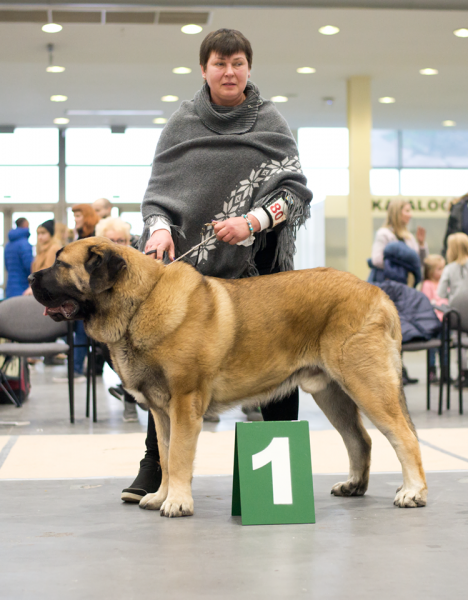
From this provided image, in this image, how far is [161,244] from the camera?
2996 millimetres

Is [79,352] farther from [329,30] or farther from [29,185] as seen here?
[29,185]

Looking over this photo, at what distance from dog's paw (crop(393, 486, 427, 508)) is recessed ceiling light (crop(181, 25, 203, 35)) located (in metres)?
7.74

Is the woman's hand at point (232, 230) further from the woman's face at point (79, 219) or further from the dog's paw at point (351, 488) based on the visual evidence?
the woman's face at point (79, 219)

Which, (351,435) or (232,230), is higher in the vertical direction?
(232,230)

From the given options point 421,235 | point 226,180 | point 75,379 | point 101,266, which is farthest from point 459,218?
point 101,266

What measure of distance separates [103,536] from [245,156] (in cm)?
168

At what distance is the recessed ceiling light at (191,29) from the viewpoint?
365 inches

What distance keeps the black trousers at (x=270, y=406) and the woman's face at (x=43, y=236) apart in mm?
6359

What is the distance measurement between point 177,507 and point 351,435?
2.68 ft

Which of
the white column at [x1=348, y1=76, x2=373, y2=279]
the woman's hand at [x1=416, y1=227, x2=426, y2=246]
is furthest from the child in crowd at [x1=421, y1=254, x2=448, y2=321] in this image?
the woman's hand at [x1=416, y1=227, x2=426, y2=246]

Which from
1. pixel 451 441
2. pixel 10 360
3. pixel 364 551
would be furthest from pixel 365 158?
pixel 364 551

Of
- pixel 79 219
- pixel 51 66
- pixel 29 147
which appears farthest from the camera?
pixel 29 147

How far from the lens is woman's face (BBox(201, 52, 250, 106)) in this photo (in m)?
3.08

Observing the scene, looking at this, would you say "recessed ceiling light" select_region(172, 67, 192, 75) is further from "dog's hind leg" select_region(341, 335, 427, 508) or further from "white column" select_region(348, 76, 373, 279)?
"dog's hind leg" select_region(341, 335, 427, 508)
